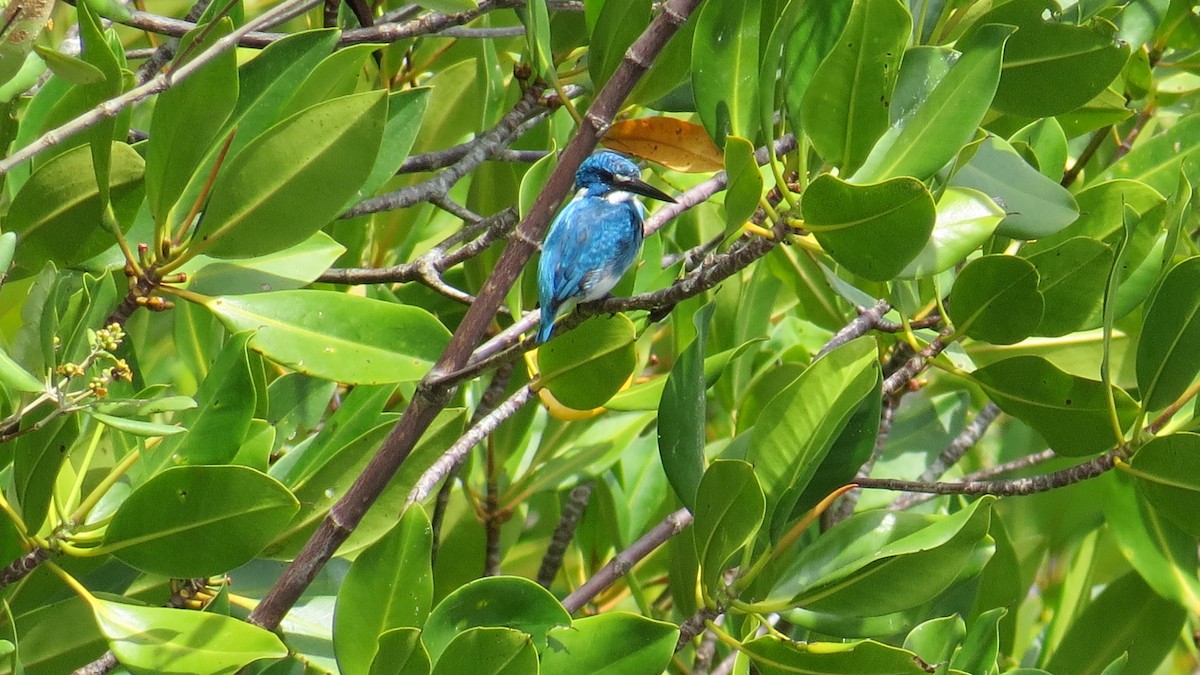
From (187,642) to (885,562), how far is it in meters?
1.08

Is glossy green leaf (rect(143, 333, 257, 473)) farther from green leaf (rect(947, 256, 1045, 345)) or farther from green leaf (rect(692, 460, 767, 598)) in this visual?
green leaf (rect(947, 256, 1045, 345))

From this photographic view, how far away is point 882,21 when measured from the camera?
5.97 ft

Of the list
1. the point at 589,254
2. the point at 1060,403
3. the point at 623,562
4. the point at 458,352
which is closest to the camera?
the point at 458,352

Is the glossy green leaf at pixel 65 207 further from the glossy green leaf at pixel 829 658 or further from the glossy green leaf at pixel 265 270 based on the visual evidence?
the glossy green leaf at pixel 829 658

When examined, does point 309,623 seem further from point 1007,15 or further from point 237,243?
point 1007,15

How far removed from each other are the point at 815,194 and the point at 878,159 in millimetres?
242

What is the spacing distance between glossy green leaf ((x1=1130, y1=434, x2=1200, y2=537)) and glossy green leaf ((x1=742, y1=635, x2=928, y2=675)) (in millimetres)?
617

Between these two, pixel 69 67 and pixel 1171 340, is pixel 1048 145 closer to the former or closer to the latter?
pixel 1171 340

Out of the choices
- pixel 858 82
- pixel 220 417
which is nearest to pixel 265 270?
pixel 220 417

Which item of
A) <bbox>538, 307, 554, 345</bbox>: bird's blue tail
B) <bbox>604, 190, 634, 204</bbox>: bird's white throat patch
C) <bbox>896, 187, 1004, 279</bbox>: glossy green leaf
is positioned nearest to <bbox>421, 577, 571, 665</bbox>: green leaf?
<bbox>538, 307, 554, 345</bbox>: bird's blue tail

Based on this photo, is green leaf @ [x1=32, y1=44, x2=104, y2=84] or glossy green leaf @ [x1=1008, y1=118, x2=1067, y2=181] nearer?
green leaf @ [x1=32, y1=44, x2=104, y2=84]

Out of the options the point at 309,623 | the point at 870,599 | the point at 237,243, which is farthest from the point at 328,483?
the point at 870,599

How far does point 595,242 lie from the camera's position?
284 centimetres

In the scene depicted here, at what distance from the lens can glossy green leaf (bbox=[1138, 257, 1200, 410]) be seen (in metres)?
2.09
